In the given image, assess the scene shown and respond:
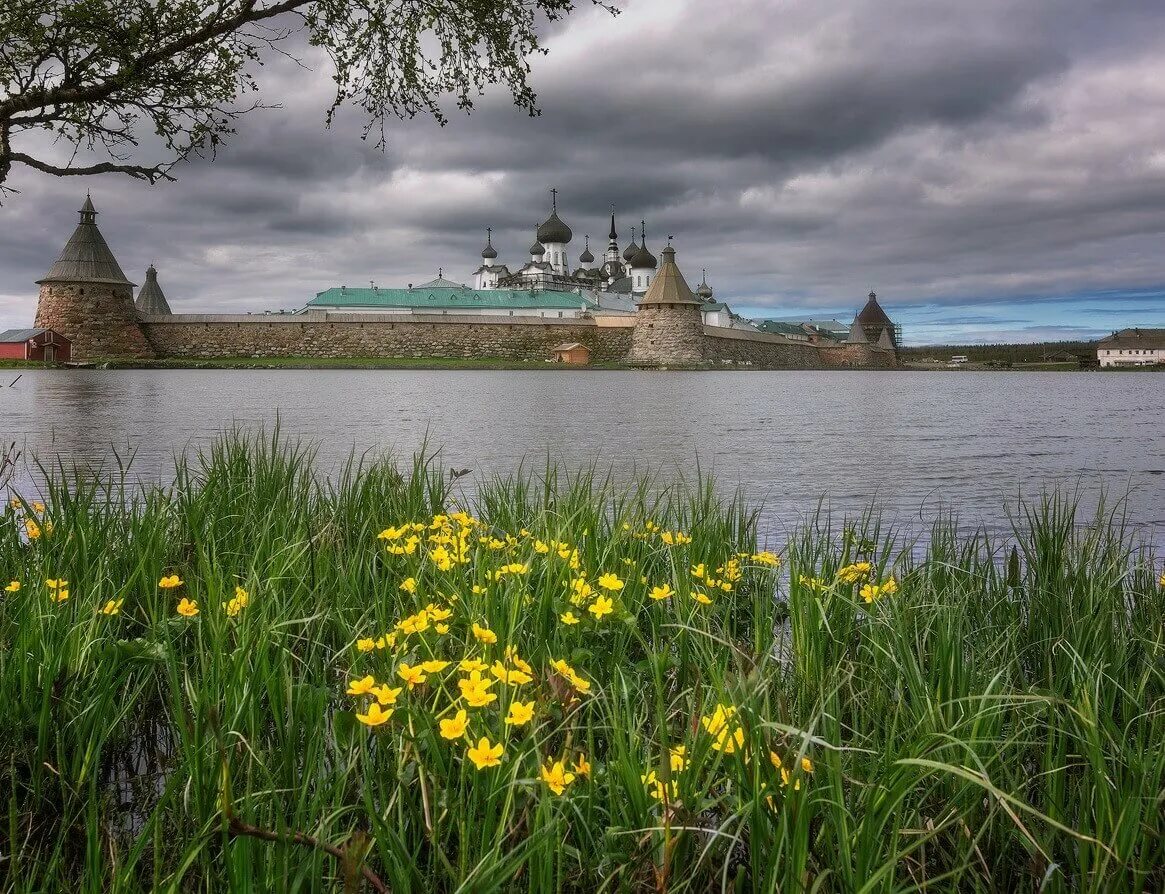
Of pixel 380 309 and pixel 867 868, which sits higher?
pixel 380 309

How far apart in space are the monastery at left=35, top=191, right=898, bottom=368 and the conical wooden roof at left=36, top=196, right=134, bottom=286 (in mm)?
66

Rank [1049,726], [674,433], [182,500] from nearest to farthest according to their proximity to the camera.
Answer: [1049,726], [182,500], [674,433]

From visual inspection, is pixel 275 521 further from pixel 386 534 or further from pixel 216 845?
pixel 216 845

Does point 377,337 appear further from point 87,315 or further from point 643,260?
point 643,260

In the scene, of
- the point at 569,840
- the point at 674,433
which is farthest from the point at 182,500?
the point at 674,433

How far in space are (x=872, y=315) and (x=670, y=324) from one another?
47043mm

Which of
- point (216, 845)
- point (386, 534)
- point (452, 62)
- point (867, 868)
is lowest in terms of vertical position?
point (216, 845)

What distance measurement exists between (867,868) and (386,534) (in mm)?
1636

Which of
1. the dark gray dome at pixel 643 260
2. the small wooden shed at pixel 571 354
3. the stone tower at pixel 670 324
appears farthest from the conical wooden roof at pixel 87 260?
the dark gray dome at pixel 643 260

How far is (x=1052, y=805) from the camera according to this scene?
4.55 ft

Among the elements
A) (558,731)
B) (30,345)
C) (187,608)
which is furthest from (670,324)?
(558,731)

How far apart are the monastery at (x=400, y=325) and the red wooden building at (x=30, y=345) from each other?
1.15 meters

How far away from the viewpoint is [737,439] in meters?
10.6

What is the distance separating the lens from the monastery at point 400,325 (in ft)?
149
